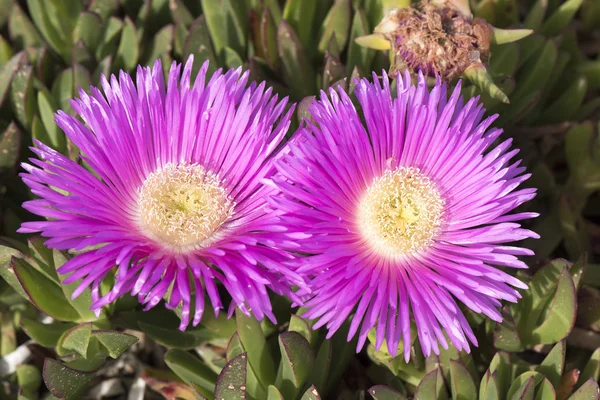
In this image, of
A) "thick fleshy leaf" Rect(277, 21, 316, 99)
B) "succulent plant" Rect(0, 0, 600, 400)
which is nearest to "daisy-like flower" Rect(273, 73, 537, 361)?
"succulent plant" Rect(0, 0, 600, 400)

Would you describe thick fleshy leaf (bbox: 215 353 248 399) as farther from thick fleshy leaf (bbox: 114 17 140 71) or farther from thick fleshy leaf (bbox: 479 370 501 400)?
thick fleshy leaf (bbox: 114 17 140 71)

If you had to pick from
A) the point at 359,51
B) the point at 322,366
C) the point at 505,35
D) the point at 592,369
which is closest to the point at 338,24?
the point at 359,51

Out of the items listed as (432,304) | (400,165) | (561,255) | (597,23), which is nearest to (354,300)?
(432,304)

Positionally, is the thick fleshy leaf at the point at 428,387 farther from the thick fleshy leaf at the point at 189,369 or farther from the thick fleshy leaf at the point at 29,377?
the thick fleshy leaf at the point at 29,377

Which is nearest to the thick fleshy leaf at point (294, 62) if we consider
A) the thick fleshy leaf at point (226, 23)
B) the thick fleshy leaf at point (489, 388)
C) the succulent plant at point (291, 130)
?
the succulent plant at point (291, 130)

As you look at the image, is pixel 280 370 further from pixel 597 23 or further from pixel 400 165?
pixel 597 23

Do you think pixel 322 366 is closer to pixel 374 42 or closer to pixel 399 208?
pixel 399 208
